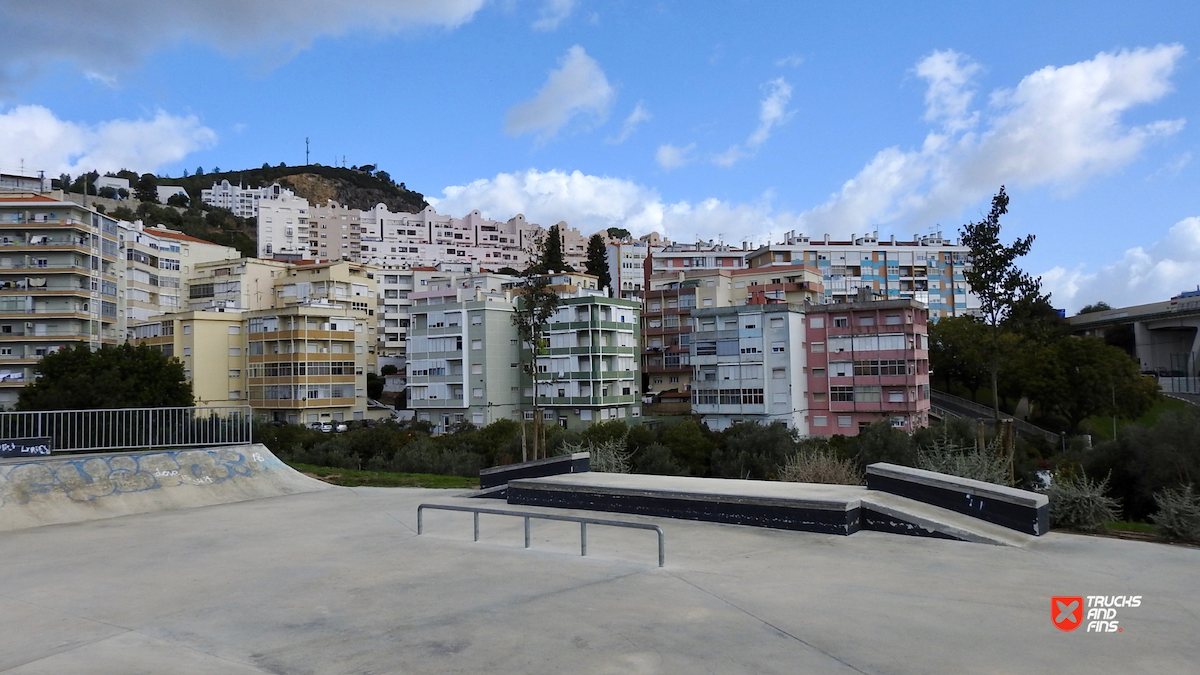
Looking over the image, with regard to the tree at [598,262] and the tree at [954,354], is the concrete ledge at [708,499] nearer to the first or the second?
the tree at [954,354]

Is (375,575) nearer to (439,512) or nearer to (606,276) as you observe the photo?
(439,512)

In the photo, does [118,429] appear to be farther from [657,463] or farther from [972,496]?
[657,463]

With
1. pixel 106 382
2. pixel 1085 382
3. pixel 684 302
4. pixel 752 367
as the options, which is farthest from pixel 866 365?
pixel 106 382

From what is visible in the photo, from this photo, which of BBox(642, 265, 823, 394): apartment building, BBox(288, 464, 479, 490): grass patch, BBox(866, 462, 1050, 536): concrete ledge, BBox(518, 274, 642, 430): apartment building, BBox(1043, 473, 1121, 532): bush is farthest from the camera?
BBox(642, 265, 823, 394): apartment building

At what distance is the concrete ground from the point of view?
18.2 feet

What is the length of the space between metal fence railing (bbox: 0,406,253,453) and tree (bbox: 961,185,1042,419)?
1807 centimetres

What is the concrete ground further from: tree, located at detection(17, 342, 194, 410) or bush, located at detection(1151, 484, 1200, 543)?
tree, located at detection(17, 342, 194, 410)

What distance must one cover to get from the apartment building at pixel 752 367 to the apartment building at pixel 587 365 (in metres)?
6.16

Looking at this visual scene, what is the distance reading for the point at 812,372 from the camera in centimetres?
5822

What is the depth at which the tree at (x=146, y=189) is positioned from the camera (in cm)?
15200

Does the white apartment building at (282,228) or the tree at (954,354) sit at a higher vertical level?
the white apartment building at (282,228)

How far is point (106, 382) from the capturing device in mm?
41000

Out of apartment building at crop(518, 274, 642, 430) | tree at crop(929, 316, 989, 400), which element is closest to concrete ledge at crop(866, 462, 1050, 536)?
apartment building at crop(518, 274, 642, 430)

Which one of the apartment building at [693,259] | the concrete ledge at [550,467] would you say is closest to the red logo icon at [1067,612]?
the concrete ledge at [550,467]
